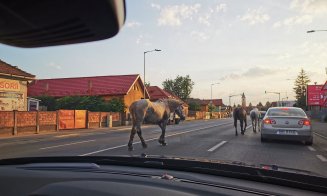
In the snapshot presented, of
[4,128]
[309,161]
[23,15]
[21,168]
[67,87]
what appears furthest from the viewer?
[67,87]

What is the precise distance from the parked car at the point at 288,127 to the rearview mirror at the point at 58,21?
46.9 ft

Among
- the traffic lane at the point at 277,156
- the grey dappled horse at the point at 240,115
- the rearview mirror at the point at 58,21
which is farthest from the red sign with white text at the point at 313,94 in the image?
the rearview mirror at the point at 58,21

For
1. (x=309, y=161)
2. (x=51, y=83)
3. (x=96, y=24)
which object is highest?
(x=51, y=83)

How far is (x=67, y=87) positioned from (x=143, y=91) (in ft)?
35.8

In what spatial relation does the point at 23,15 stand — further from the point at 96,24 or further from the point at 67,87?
the point at 67,87

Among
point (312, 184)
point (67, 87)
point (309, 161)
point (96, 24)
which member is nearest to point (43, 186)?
point (96, 24)

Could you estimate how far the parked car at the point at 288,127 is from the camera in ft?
52.4

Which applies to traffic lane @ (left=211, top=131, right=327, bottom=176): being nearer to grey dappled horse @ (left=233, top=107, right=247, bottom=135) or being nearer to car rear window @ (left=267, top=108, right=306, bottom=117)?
car rear window @ (left=267, top=108, right=306, bottom=117)

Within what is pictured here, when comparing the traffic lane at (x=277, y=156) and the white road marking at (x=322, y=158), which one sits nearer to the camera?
the traffic lane at (x=277, y=156)

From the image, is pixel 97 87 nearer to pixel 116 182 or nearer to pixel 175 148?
pixel 175 148

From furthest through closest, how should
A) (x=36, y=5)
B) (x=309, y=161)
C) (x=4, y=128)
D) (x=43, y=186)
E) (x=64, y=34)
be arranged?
(x=4, y=128) < (x=309, y=161) < (x=43, y=186) < (x=64, y=34) < (x=36, y=5)

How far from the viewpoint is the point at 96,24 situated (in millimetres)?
2420

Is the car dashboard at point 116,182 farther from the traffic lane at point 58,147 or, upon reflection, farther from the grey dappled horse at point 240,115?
the grey dappled horse at point 240,115

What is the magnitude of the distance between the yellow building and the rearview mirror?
3293 cm
